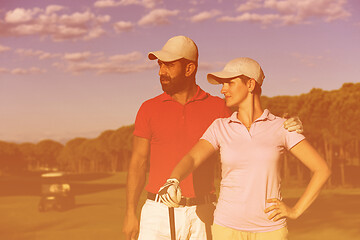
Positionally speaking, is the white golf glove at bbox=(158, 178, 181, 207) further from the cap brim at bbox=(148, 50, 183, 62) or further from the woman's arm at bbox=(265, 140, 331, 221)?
the cap brim at bbox=(148, 50, 183, 62)

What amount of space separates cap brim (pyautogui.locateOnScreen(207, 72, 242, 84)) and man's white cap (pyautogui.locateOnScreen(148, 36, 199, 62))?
762mm

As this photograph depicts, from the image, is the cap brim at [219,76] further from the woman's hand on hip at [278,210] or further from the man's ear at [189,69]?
Answer: the woman's hand on hip at [278,210]

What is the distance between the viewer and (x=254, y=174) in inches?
171

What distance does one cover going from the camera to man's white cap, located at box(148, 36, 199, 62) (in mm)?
5521

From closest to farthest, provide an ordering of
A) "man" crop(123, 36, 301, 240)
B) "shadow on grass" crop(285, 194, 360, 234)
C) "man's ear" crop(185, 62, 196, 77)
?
"man" crop(123, 36, 301, 240) < "man's ear" crop(185, 62, 196, 77) < "shadow on grass" crop(285, 194, 360, 234)

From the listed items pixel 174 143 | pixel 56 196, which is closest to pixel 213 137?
pixel 174 143

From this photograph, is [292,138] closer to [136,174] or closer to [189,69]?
[189,69]

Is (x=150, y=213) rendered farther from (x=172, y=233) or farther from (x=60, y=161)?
(x=60, y=161)

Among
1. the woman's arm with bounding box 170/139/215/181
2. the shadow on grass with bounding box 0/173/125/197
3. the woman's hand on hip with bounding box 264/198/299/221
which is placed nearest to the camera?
the woman's hand on hip with bounding box 264/198/299/221

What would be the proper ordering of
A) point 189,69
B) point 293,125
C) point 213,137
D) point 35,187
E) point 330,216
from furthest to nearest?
point 35,187 < point 330,216 < point 189,69 < point 213,137 < point 293,125

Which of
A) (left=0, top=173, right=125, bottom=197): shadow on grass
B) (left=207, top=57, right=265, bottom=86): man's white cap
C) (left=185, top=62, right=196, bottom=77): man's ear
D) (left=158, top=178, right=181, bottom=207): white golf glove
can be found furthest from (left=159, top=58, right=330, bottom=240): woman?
(left=0, top=173, right=125, bottom=197): shadow on grass

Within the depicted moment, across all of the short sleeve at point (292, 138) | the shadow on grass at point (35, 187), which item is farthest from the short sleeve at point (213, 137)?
the shadow on grass at point (35, 187)

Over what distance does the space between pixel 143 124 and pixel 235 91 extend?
1.39 meters

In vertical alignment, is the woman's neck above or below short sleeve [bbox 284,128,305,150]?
above
